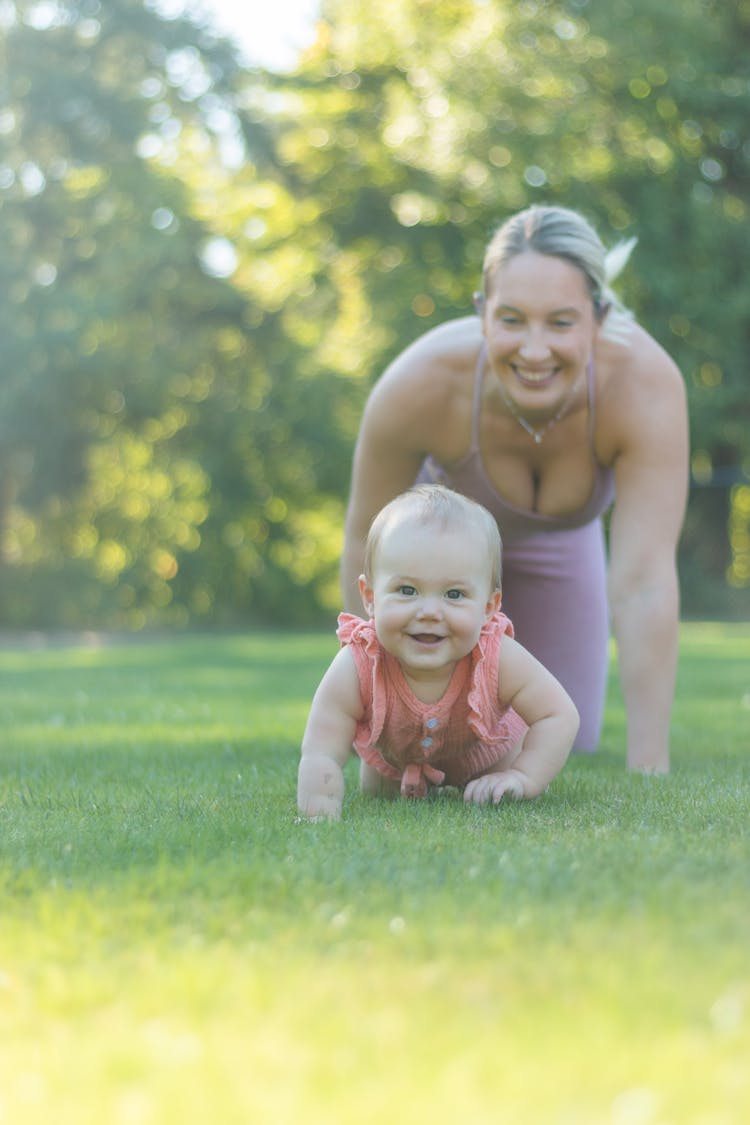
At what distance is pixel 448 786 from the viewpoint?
4395 millimetres

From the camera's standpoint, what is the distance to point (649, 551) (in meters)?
4.93

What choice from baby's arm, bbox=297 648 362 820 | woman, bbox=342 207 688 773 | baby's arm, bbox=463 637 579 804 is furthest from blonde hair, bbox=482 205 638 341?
baby's arm, bbox=297 648 362 820

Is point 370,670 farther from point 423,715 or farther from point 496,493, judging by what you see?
point 496,493

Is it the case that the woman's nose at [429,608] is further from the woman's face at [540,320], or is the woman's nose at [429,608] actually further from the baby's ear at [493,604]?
the woman's face at [540,320]

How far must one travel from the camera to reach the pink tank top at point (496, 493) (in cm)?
529

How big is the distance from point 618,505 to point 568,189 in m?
23.0

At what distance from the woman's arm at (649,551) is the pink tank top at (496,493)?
8.7 inches

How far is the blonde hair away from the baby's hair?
1.10m

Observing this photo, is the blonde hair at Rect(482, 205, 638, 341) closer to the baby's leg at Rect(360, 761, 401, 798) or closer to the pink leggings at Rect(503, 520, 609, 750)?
the pink leggings at Rect(503, 520, 609, 750)

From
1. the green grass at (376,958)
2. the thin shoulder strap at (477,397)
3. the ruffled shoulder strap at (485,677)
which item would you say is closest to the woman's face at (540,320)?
the thin shoulder strap at (477,397)

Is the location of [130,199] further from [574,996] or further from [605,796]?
[574,996]

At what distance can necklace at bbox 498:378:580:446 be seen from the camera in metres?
4.98

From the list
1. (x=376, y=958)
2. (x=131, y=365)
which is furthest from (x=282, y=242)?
(x=376, y=958)

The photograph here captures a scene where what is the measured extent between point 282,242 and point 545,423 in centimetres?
2424
